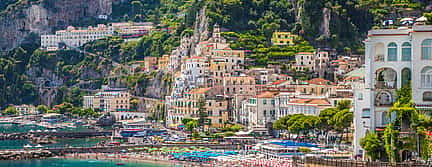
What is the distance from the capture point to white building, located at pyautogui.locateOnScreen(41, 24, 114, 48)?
632ft

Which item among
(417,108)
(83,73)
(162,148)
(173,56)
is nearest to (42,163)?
(162,148)

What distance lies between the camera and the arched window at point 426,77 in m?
56.9

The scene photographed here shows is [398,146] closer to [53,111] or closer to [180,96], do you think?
[180,96]

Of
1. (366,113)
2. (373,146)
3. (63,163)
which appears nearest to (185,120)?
(63,163)

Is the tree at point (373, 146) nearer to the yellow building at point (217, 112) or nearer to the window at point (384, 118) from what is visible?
the window at point (384, 118)

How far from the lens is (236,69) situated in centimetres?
12150

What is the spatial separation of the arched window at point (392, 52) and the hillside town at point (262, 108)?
7 cm

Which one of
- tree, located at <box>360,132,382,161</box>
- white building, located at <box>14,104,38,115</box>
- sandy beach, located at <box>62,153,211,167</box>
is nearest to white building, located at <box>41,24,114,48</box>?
white building, located at <box>14,104,38,115</box>

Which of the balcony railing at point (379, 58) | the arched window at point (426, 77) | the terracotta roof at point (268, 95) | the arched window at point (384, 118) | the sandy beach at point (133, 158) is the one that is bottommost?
the sandy beach at point (133, 158)

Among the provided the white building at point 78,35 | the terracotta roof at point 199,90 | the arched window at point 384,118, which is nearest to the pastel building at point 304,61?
the terracotta roof at point 199,90

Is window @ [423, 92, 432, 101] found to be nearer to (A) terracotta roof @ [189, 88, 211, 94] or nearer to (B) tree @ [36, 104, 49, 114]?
(A) terracotta roof @ [189, 88, 211, 94]

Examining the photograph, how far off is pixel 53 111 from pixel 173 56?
110ft

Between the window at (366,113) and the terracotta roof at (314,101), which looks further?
the terracotta roof at (314,101)

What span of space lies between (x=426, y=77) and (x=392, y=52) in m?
2.75
